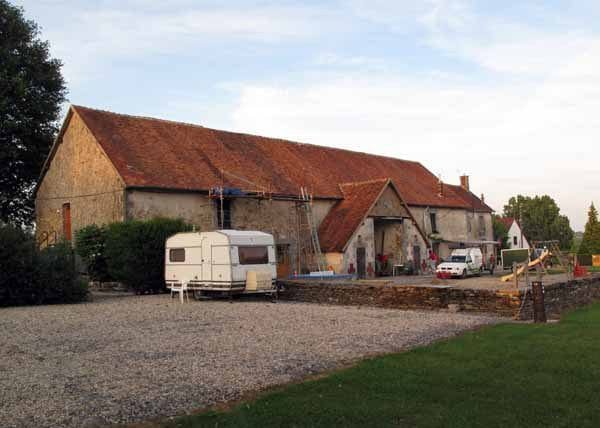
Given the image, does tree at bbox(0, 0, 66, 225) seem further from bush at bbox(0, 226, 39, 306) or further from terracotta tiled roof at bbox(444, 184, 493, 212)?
terracotta tiled roof at bbox(444, 184, 493, 212)

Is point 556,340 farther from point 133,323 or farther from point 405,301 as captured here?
point 133,323

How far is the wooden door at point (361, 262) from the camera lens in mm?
31370

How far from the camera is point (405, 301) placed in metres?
18.1

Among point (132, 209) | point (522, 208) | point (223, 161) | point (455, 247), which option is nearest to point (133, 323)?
point (132, 209)

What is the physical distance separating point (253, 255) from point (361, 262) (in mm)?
12050

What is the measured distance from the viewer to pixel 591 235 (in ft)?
186

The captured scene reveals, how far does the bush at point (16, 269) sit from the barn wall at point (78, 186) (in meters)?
5.86

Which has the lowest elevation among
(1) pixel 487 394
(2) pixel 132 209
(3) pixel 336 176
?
(1) pixel 487 394

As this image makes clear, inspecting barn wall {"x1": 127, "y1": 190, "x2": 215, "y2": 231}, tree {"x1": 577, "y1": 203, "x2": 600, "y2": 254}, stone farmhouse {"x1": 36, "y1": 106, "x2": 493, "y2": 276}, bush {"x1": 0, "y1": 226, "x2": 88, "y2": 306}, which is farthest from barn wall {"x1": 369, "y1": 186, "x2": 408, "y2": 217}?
tree {"x1": 577, "y1": 203, "x2": 600, "y2": 254}

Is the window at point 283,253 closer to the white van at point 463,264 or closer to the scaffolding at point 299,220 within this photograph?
the scaffolding at point 299,220

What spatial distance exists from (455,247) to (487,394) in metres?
37.9

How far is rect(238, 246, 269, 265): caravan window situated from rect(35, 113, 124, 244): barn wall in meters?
7.59

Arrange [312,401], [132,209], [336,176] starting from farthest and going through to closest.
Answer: [336,176] → [132,209] → [312,401]

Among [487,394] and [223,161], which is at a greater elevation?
[223,161]
